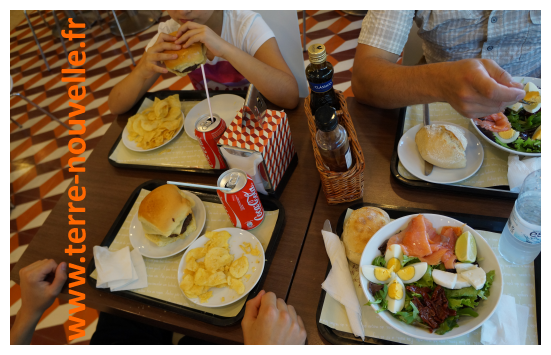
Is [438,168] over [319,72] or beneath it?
beneath

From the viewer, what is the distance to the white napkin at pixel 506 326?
0.85 m

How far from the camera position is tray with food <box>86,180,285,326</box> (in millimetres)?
1089

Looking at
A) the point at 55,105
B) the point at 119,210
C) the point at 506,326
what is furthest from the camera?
the point at 55,105

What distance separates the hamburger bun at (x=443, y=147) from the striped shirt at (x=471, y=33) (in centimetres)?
52

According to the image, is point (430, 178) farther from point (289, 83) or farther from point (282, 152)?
point (289, 83)

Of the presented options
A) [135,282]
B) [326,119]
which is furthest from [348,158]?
[135,282]

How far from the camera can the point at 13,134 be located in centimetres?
385

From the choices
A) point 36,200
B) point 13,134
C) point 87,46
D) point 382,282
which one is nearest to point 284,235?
point 382,282

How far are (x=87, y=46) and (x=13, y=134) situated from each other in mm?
1658

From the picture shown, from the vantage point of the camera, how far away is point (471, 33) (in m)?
1.48

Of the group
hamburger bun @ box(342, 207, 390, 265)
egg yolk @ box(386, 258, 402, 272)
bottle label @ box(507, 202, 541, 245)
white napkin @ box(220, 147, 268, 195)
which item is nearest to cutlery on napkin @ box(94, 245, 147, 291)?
white napkin @ box(220, 147, 268, 195)

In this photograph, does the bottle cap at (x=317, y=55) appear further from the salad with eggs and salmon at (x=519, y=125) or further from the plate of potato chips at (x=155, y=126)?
the plate of potato chips at (x=155, y=126)

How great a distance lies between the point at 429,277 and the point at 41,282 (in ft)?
4.48

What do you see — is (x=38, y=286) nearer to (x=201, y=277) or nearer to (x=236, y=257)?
(x=201, y=277)
